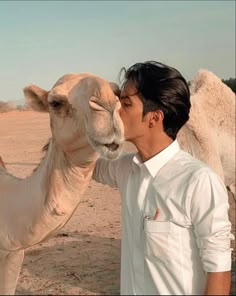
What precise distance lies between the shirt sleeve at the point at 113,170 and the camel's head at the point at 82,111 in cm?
6

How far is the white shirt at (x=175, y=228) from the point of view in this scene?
1718mm

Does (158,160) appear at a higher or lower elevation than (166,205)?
higher

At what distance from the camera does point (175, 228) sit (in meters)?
1.77

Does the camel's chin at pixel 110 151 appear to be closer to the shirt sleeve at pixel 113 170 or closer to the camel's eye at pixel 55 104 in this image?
the shirt sleeve at pixel 113 170

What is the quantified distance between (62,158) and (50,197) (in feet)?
0.63

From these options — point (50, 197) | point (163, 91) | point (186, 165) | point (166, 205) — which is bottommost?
point (50, 197)

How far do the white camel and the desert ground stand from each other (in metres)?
0.70

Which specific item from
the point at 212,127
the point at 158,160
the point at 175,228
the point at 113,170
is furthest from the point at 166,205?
the point at 212,127

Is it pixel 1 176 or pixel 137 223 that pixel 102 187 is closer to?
pixel 1 176

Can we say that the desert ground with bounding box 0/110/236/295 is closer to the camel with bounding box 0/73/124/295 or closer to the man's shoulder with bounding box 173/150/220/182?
the camel with bounding box 0/73/124/295

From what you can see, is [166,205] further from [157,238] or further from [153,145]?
[153,145]

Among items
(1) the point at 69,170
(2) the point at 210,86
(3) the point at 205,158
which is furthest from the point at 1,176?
(2) the point at 210,86

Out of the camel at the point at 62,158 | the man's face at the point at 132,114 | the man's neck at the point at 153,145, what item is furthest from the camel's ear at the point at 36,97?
the man's neck at the point at 153,145

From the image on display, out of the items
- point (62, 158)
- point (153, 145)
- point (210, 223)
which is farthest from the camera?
point (62, 158)
